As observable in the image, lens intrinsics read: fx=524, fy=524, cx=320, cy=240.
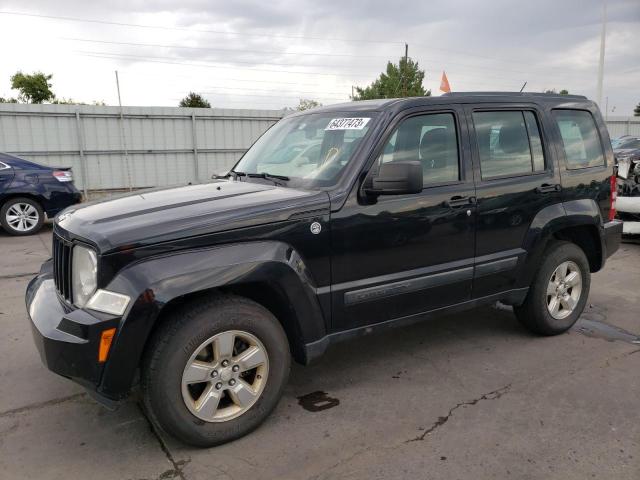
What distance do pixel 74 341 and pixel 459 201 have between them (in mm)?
2500

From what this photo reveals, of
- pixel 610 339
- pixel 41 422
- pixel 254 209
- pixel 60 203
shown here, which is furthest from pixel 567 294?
pixel 60 203

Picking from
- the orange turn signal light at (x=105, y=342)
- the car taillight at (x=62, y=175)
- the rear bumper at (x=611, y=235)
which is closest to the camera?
the orange turn signal light at (x=105, y=342)

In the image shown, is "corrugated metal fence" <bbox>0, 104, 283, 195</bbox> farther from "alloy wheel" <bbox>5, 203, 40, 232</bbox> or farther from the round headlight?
the round headlight

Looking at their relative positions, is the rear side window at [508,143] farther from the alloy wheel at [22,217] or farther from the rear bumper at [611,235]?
the alloy wheel at [22,217]

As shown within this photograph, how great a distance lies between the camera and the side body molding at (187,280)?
251 centimetres

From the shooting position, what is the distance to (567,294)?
4391 mm

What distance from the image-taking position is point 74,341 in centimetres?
252

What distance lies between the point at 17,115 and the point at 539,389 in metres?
14.7

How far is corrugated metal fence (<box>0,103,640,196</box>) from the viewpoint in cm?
1409

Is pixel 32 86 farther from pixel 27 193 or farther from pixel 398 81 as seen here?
pixel 27 193

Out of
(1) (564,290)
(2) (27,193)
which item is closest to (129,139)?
(2) (27,193)

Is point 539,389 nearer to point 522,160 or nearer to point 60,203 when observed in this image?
point 522,160

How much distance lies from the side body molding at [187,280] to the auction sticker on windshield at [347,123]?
1029 mm

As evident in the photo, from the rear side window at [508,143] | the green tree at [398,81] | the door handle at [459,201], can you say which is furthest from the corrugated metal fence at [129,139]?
the green tree at [398,81]
